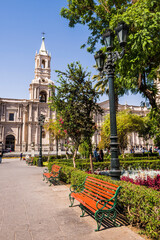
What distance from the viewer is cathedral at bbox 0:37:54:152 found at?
136 feet

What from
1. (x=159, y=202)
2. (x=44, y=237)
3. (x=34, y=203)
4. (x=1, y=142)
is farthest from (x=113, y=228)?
(x=1, y=142)

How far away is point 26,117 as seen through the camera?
4378cm

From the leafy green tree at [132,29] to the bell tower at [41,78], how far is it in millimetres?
34273

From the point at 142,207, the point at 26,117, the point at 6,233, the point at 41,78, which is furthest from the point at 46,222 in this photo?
the point at 41,78

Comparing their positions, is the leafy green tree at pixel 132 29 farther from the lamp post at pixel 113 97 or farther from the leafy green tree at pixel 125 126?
the leafy green tree at pixel 125 126

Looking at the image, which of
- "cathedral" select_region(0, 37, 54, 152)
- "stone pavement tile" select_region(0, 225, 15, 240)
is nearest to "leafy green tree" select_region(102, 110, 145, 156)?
"stone pavement tile" select_region(0, 225, 15, 240)

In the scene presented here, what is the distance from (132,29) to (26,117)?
39.5 meters

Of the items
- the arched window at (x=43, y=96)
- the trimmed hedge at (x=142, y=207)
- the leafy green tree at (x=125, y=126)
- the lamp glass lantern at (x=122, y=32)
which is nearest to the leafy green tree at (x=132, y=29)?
the lamp glass lantern at (x=122, y=32)

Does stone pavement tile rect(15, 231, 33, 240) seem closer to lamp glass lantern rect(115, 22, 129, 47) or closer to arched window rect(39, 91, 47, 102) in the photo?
lamp glass lantern rect(115, 22, 129, 47)

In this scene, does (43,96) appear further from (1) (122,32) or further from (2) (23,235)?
(2) (23,235)

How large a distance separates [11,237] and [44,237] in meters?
0.63

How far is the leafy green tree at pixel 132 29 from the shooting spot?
589 cm

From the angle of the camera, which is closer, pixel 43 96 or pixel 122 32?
pixel 122 32

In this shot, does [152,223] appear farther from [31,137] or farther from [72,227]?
[31,137]
